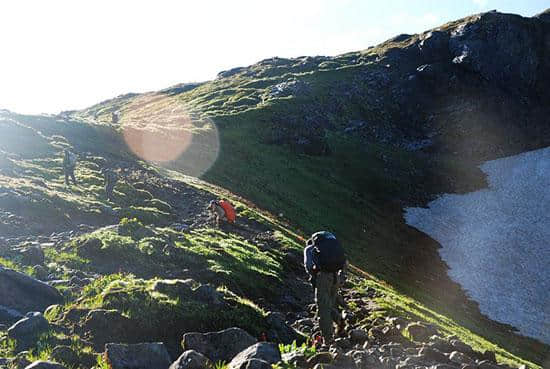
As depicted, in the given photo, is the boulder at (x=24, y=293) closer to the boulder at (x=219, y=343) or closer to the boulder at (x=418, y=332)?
the boulder at (x=219, y=343)

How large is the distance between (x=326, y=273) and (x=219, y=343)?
4731mm

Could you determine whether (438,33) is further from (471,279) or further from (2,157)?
(2,157)

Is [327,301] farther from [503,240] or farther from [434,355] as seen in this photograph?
[503,240]

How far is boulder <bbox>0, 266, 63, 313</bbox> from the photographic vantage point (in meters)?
13.9

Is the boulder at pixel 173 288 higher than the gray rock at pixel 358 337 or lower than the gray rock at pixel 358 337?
higher

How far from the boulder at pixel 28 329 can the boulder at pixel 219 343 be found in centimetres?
379

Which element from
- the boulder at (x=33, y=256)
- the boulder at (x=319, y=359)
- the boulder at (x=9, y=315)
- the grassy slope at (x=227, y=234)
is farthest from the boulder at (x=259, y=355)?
the boulder at (x=33, y=256)

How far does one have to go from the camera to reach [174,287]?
14.8m

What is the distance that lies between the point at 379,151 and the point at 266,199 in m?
A: 54.2

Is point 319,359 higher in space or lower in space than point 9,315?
lower

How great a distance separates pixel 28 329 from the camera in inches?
470

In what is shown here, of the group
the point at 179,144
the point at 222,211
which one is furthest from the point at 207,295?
the point at 179,144

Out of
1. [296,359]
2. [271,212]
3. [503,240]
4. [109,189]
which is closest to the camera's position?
[296,359]

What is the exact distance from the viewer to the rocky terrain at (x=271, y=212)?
1266 centimetres
